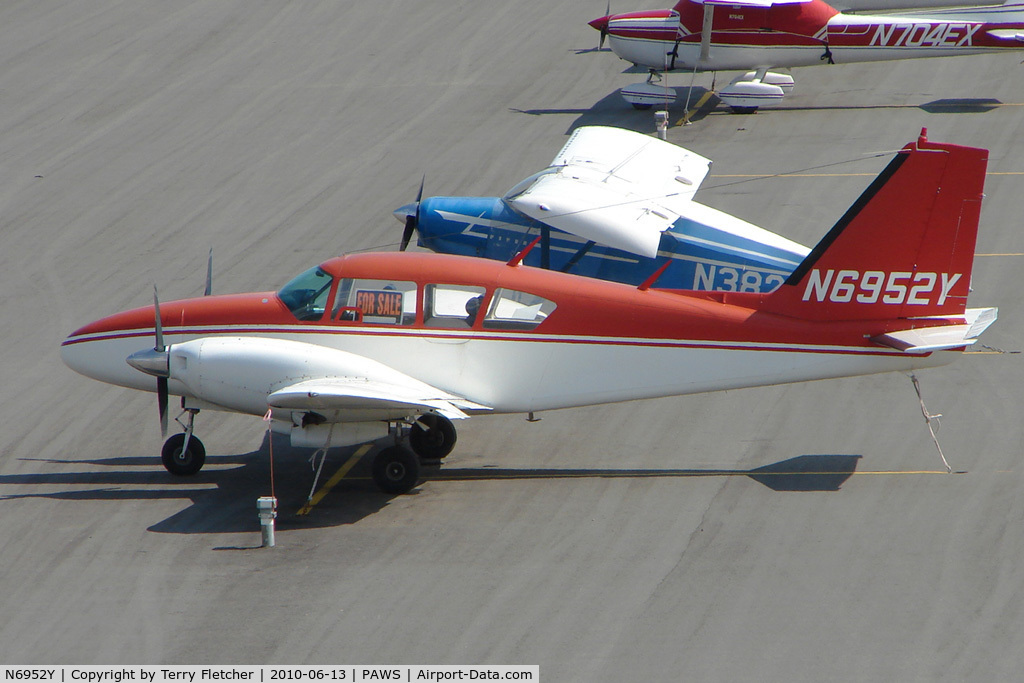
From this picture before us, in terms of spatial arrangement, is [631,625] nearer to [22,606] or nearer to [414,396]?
[414,396]

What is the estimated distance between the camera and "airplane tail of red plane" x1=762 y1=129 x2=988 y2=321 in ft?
43.7

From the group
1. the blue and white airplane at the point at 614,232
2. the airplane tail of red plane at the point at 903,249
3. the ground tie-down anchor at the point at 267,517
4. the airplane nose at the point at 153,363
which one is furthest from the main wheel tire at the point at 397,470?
the airplane tail of red plane at the point at 903,249

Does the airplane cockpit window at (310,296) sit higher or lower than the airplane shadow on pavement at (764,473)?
higher

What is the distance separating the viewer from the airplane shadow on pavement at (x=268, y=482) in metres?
13.6

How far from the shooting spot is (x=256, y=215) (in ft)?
77.6

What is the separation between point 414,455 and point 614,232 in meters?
4.41

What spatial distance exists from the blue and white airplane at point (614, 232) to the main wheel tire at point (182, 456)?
16.1 ft

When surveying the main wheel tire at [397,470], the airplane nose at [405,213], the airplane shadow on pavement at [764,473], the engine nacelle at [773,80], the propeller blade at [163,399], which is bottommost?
the airplane shadow on pavement at [764,473]

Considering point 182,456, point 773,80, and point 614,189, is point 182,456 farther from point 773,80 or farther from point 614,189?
point 773,80

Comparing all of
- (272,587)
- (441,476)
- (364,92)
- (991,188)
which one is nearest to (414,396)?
(441,476)

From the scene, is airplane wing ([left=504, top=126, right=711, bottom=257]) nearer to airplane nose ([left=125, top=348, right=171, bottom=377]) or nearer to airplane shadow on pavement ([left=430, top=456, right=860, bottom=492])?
airplane shadow on pavement ([left=430, top=456, right=860, bottom=492])

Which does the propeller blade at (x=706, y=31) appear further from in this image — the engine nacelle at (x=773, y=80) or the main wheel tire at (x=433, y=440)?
the main wheel tire at (x=433, y=440)

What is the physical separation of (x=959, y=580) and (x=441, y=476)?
6.35m

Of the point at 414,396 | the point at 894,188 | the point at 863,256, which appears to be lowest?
the point at 414,396
